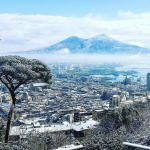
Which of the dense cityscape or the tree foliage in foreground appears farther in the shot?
the dense cityscape

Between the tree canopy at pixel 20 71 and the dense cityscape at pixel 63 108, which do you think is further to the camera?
the dense cityscape at pixel 63 108

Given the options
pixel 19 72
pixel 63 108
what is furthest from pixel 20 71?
pixel 63 108

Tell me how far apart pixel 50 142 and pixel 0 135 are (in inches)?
77.5

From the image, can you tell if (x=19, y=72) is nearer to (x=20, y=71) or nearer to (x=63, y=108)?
(x=20, y=71)

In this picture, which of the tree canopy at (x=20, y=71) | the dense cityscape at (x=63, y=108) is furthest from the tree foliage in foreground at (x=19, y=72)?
the dense cityscape at (x=63, y=108)

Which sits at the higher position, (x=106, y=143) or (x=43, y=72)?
(x=43, y=72)

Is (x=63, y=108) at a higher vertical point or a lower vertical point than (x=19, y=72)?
lower

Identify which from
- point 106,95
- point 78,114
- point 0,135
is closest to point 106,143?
point 0,135

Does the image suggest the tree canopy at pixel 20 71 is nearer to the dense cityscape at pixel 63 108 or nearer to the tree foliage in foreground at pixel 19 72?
the tree foliage in foreground at pixel 19 72

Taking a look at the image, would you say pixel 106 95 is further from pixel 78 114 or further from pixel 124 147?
pixel 124 147

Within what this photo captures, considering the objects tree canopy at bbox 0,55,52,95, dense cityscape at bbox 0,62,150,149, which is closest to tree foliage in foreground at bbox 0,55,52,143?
tree canopy at bbox 0,55,52,95

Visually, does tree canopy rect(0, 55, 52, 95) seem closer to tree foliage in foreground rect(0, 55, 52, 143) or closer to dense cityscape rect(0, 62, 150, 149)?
tree foliage in foreground rect(0, 55, 52, 143)

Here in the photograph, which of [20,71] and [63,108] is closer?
[20,71]

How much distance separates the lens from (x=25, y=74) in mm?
5203
